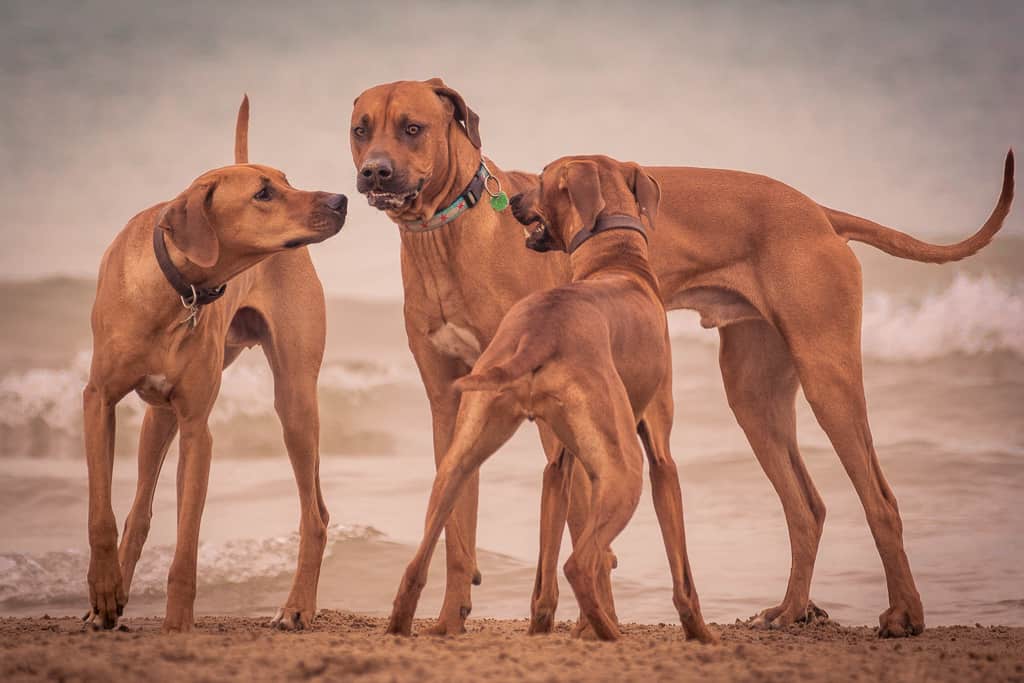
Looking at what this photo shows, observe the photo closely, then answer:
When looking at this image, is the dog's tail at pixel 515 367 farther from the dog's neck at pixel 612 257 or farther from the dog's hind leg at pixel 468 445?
the dog's neck at pixel 612 257

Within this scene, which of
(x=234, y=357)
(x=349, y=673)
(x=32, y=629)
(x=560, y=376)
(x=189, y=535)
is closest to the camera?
(x=349, y=673)

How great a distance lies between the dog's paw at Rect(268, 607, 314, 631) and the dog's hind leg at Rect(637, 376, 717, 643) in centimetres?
273

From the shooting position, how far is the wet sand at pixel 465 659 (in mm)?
5000

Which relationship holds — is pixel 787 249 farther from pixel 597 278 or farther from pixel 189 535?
pixel 189 535

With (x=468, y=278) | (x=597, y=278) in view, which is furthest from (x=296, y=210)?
(x=597, y=278)

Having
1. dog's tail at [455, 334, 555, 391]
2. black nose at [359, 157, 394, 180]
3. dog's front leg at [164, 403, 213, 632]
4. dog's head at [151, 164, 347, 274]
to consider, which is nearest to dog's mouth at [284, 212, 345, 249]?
dog's head at [151, 164, 347, 274]

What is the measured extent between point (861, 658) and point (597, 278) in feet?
7.02

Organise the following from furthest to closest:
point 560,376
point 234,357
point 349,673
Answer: point 234,357
point 560,376
point 349,673

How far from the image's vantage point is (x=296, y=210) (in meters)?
7.05

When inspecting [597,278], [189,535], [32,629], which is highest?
[597,278]

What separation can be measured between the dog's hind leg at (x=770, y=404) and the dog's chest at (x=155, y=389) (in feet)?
12.4

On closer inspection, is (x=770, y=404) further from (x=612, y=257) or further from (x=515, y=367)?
(x=515, y=367)

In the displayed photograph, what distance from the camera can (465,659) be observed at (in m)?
5.28

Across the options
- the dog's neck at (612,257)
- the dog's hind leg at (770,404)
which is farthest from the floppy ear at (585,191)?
the dog's hind leg at (770,404)
